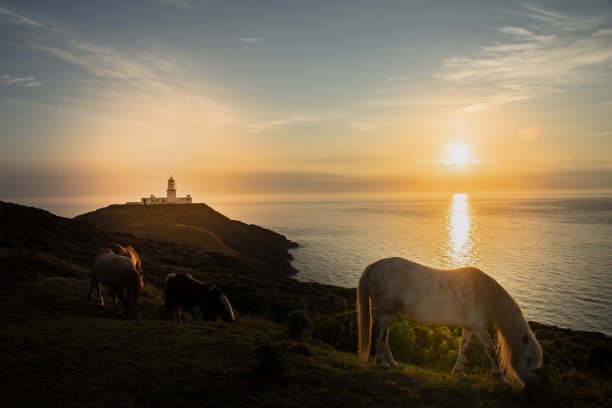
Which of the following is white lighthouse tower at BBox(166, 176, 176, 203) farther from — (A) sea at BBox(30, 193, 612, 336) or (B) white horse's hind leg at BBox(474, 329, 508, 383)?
(B) white horse's hind leg at BBox(474, 329, 508, 383)

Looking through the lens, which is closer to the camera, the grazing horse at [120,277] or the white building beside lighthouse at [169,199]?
the grazing horse at [120,277]

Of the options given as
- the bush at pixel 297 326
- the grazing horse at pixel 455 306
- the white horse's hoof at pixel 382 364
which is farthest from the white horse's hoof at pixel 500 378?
the bush at pixel 297 326

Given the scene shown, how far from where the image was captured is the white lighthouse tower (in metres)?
110

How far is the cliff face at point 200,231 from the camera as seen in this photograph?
7300cm

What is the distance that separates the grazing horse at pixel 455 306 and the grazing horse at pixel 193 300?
663 cm

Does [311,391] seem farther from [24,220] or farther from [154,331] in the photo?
[24,220]

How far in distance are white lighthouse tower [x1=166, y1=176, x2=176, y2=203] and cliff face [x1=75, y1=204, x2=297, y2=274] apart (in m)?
5.97

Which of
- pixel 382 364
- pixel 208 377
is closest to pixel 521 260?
pixel 382 364

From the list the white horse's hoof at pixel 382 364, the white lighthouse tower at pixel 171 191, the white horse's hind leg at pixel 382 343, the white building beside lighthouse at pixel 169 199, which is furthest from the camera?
the white lighthouse tower at pixel 171 191

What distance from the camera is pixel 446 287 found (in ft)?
31.4

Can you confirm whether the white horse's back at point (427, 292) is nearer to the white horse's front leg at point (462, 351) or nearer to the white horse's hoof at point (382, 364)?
the white horse's front leg at point (462, 351)

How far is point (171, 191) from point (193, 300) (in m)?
104

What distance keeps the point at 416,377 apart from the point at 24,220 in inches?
1754

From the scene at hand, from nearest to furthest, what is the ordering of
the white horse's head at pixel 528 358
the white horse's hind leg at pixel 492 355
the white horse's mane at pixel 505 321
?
the white horse's head at pixel 528 358
the white horse's mane at pixel 505 321
the white horse's hind leg at pixel 492 355
